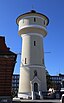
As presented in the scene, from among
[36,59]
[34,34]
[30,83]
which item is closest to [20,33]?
[34,34]

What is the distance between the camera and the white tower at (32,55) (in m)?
50.1

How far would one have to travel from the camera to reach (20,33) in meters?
54.0

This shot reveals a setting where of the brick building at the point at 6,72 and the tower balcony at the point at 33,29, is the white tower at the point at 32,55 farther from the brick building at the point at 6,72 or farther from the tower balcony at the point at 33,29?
the brick building at the point at 6,72

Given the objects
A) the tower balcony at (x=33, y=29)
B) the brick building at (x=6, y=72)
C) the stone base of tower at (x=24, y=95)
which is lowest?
the stone base of tower at (x=24, y=95)

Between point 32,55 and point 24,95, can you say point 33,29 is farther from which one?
point 24,95

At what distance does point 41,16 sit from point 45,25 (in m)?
2.29

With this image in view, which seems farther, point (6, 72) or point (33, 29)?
point (33, 29)

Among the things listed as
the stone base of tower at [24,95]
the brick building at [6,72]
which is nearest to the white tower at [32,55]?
the stone base of tower at [24,95]

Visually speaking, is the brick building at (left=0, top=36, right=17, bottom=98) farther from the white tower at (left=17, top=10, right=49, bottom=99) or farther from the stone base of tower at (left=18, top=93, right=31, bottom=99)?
the stone base of tower at (left=18, top=93, right=31, bottom=99)

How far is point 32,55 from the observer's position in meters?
51.0

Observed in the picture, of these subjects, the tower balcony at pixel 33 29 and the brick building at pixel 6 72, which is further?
the tower balcony at pixel 33 29

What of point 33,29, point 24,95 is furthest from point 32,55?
point 24,95

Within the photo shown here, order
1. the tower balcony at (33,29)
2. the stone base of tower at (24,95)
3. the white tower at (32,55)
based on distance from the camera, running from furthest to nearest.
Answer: the tower balcony at (33,29) < the white tower at (32,55) < the stone base of tower at (24,95)

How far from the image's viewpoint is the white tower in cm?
5009
